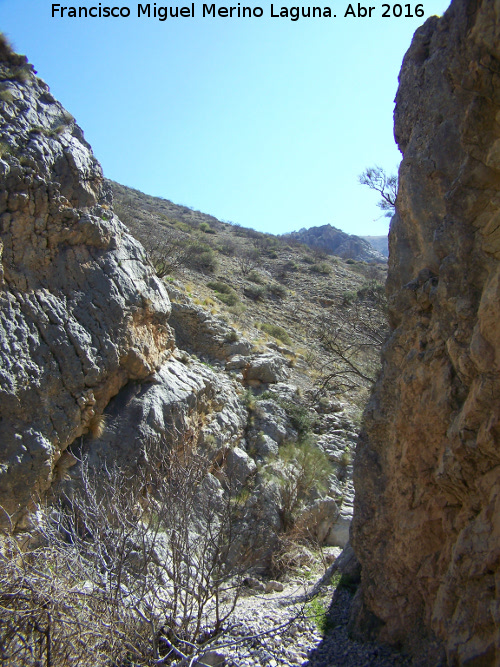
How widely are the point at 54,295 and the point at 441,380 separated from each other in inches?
283

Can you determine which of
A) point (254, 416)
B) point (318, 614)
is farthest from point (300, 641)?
point (254, 416)

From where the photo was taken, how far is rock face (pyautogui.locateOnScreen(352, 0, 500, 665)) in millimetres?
3736

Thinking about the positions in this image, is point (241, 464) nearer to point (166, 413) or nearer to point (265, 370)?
point (166, 413)

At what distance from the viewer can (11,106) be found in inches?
393

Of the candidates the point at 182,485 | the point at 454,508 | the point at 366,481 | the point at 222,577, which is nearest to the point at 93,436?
the point at 182,485

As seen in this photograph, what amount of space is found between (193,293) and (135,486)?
36.2 feet

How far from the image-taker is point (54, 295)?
30.3 ft

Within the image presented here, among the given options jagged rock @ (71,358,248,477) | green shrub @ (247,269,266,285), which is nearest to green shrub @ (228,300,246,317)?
green shrub @ (247,269,266,285)

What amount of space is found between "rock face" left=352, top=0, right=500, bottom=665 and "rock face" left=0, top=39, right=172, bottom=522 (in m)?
5.19

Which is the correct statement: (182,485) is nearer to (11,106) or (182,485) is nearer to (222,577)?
(222,577)

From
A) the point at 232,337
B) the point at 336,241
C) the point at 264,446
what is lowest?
the point at 264,446

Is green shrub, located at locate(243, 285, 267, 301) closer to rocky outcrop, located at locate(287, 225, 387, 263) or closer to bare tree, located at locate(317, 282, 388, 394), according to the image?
bare tree, located at locate(317, 282, 388, 394)

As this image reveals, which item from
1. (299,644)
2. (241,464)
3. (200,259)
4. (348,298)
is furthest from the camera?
(348,298)

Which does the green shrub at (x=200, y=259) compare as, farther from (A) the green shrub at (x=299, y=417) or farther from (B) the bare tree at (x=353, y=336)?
(A) the green shrub at (x=299, y=417)
